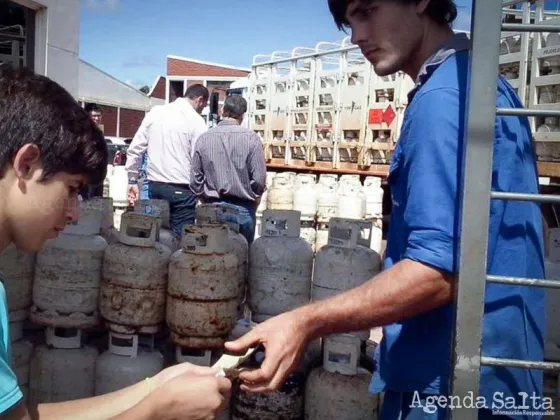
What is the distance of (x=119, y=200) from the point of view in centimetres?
711

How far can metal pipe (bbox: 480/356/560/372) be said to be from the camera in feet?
4.94

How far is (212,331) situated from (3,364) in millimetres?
1517

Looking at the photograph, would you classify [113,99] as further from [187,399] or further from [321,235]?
[187,399]

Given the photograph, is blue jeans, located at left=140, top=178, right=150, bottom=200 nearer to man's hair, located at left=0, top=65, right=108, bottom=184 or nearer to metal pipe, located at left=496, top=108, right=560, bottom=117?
man's hair, located at left=0, top=65, right=108, bottom=184

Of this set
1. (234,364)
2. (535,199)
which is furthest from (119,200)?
(535,199)

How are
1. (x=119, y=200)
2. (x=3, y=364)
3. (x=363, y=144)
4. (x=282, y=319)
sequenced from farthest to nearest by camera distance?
1. (x=363, y=144)
2. (x=119, y=200)
3. (x=282, y=319)
4. (x=3, y=364)

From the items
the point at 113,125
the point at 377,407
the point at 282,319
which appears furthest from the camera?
the point at 113,125

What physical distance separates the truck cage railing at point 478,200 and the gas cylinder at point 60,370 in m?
2.03

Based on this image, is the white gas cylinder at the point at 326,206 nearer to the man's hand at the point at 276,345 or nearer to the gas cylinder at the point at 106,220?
the gas cylinder at the point at 106,220

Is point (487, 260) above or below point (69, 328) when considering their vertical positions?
above

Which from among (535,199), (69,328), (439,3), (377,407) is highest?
(439,3)

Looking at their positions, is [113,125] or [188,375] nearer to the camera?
[188,375]

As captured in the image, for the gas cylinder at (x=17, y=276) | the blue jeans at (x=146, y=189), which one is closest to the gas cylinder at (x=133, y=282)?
the gas cylinder at (x=17, y=276)

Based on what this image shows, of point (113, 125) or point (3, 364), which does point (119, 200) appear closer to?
point (3, 364)
